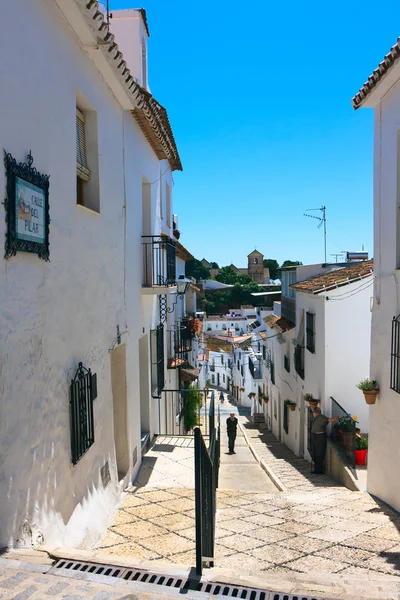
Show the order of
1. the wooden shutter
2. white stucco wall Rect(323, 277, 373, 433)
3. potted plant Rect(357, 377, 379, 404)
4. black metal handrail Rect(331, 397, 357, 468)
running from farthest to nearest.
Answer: white stucco wall Rect(323, 277, 373, 433)
black metal handrail Rect(331, 397, 357, 468)
potted plant Rect(357, 377, 379, 404)
the wooden shutter

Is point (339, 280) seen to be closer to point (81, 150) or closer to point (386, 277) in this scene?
point (386, 277)

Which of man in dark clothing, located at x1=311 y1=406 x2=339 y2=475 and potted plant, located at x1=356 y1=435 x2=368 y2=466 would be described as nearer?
potted plant, located at x1=356 y1=435 x2=368 y2=466

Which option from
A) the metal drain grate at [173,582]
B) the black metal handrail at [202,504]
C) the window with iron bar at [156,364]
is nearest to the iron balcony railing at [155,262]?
the window with iron bar at [156,364]

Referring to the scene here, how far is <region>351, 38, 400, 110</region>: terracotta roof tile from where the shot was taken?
20.3 ft

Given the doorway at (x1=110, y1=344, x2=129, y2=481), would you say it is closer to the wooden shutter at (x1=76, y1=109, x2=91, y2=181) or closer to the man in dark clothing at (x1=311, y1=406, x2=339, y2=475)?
the wooden shutter at (x1=76, y1=109, x2=91, y2=181)

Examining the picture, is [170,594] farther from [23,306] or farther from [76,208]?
[76,208]

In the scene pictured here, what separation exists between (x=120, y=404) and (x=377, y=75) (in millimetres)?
6015

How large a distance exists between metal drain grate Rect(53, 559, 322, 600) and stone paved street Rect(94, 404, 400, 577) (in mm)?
375

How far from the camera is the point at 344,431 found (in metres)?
11.0

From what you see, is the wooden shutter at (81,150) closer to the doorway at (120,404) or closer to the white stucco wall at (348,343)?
the doorway at (120,404)

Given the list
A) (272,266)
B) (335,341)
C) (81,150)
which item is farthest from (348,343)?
(272,266)

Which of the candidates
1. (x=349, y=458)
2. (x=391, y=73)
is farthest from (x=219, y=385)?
(x=391, y=73)

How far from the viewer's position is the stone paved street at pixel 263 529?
4.50 metres

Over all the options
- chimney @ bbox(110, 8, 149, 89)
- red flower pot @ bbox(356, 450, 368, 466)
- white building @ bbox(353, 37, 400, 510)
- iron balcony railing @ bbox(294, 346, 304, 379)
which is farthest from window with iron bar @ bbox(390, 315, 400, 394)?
iron balcony railing @ bbox(294, 346, 304, 379)
